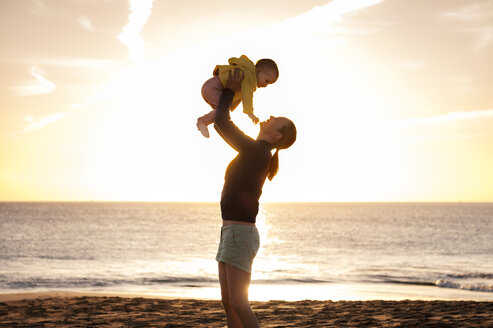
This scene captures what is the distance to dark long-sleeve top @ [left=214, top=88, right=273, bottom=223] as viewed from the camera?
3.66 meters

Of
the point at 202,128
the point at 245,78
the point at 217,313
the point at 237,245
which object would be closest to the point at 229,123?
the point at 202,128

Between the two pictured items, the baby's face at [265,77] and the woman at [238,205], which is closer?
the woman at [238,205]

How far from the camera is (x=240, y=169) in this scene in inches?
145

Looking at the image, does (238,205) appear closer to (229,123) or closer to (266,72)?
(229,123)

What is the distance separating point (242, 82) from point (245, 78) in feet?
0.13

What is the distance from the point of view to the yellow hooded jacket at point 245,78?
3771mm

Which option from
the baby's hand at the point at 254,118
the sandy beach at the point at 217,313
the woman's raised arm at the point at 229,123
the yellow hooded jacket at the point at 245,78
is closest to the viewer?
the woman's raised arm at the point at 229,123

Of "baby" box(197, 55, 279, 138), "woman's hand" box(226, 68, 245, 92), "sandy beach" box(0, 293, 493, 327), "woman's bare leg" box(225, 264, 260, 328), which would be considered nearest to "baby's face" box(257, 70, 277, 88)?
"baby" box(197, 55, 279, 138)

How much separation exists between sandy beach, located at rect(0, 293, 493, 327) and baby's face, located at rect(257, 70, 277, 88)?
5687mm

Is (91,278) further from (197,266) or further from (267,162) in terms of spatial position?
(267,162)

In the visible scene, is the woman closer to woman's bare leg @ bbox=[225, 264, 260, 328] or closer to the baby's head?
woman's bare leg @ bbox=[225, 264, 260, 328]

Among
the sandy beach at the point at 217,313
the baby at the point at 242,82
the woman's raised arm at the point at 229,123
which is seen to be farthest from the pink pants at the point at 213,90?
the sandy beach at the point at 217,313

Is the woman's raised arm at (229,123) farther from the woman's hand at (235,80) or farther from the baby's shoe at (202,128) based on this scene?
the baby's shoe at (202,128)

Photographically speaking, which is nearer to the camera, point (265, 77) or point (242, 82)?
point (242, 82)
